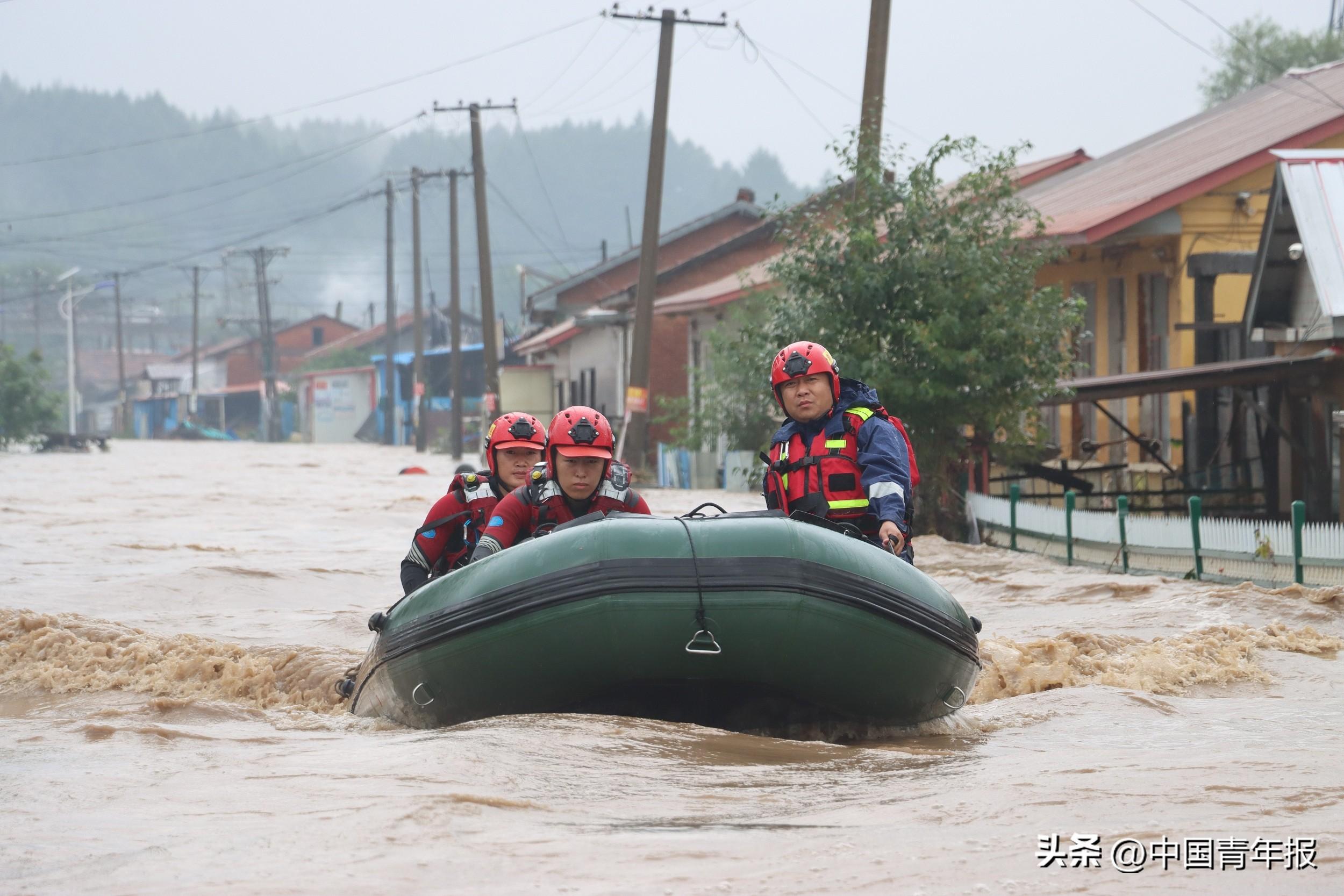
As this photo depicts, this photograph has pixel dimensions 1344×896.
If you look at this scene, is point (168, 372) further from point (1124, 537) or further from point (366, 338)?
point (1124, 537)

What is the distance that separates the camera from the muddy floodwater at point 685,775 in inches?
155

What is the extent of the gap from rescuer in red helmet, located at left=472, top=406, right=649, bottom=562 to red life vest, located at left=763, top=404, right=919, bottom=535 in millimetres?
720

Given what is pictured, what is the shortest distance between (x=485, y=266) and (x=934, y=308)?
931 inches

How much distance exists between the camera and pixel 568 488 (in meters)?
6.62

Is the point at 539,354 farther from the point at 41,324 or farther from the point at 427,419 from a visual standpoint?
the point at 41,324

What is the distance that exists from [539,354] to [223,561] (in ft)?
102

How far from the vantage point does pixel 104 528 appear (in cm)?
1906

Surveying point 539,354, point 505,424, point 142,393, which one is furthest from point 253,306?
point 505,424

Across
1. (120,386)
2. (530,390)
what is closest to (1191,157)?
(530,390)

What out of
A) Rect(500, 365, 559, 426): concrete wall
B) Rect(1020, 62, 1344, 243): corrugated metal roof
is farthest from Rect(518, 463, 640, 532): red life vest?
Rect(500, 365, 559, 426): concrete wall

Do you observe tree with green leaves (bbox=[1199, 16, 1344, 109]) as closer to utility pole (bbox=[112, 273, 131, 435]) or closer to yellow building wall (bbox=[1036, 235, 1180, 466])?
yellow building wall (bbox=[1036, 235, 1180, 466])

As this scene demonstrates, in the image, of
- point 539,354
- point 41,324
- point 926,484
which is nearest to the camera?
point 926,484

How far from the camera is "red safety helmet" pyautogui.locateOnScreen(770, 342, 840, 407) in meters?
6.89

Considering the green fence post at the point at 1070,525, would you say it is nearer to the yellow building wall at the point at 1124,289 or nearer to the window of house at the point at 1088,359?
the yellow building wall at the point at 1124,289
